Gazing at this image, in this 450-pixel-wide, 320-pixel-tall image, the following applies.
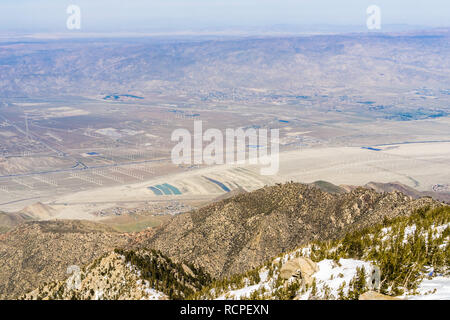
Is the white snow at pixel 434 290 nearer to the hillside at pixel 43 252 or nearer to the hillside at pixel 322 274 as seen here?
the hillside at pixel 322 274

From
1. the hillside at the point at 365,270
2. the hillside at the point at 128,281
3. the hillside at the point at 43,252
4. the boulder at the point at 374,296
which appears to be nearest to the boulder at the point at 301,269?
the hillside at the point at 365,270

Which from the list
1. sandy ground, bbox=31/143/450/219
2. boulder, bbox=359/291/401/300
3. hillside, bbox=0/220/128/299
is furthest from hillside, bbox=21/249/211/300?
sandy ground, bbox=31/143/450/219

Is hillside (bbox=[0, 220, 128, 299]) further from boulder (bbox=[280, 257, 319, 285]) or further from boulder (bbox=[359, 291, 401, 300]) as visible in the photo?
boulder (bbox=[359, 291, 401, 300])

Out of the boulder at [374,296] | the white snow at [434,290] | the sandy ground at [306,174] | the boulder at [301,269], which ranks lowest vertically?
the sandy ground at [306,174]

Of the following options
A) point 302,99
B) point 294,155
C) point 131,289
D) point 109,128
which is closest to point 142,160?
point 294,155

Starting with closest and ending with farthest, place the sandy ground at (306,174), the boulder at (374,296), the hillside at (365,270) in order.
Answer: the boulder at (374,296), the hillside at (365,270), the sandy ground at (306,174)
